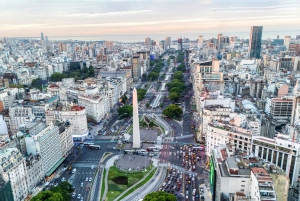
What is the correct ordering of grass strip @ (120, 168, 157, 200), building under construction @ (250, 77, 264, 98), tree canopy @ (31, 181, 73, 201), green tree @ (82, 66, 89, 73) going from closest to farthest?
tree canopy @ (31, 181, 73, 201) < grass strip @ (120, 168, 157, 200) < building under construction @ (250, 77, 264, 98) < green tree @ (82, 66, 89, 73)

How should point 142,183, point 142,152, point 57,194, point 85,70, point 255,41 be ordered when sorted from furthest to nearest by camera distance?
point 255,41
point 85,70
point 142,152
point 142,183
point 57,194

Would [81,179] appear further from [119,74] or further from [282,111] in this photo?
[119,74]

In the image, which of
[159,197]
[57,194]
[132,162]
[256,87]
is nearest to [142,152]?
[132,162]

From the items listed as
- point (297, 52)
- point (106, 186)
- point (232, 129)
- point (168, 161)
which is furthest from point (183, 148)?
point (297, 52)

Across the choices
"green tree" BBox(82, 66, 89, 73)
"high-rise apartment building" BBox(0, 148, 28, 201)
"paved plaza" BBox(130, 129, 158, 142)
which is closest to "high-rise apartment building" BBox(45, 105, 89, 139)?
"paved plaza" BBox(130, 129, 158, 142)

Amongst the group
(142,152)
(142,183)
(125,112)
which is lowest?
(142,183)

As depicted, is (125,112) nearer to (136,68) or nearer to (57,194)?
(57,194)

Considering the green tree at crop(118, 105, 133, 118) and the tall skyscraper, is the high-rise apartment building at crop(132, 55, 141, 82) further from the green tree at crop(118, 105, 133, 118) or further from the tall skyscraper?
the tall skyscraper

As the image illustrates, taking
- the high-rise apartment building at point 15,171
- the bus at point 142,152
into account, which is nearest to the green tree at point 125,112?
the bus at point 142,152
